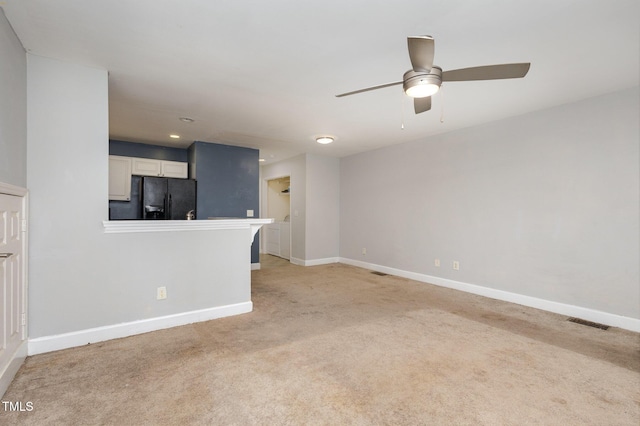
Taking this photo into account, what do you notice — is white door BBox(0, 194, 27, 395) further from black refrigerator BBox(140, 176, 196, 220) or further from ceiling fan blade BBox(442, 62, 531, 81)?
ceiling fan blade BBox(442, 62, 531, 81)

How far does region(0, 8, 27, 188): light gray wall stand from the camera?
75.1 inches

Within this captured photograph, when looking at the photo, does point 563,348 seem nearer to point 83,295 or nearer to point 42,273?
point 83,295

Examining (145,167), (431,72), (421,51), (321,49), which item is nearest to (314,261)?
(145,167)

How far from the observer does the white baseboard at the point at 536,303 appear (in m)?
2.99

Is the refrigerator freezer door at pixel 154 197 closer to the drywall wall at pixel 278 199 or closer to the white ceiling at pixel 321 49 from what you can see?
the white ceiling at pixel 321 49

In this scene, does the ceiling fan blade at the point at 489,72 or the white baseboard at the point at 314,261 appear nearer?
the ceiling fan blade at the point at 489,72

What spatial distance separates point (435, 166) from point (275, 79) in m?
3.09

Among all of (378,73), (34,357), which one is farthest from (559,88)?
(34,357)

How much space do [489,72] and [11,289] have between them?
3.53 m

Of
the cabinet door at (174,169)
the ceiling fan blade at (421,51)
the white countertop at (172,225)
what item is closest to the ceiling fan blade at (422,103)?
the ceiling fan blade at (421,51)

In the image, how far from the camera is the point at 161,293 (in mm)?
2895

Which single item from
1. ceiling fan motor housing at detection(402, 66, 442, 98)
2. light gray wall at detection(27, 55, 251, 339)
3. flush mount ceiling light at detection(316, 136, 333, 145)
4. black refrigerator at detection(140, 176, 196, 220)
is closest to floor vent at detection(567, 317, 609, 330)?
ceiling fan motor housing at detection(402, 66, 442, 98)

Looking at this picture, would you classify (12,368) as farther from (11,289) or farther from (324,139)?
(324,139)

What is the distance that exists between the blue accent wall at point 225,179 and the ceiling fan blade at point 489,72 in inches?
168
